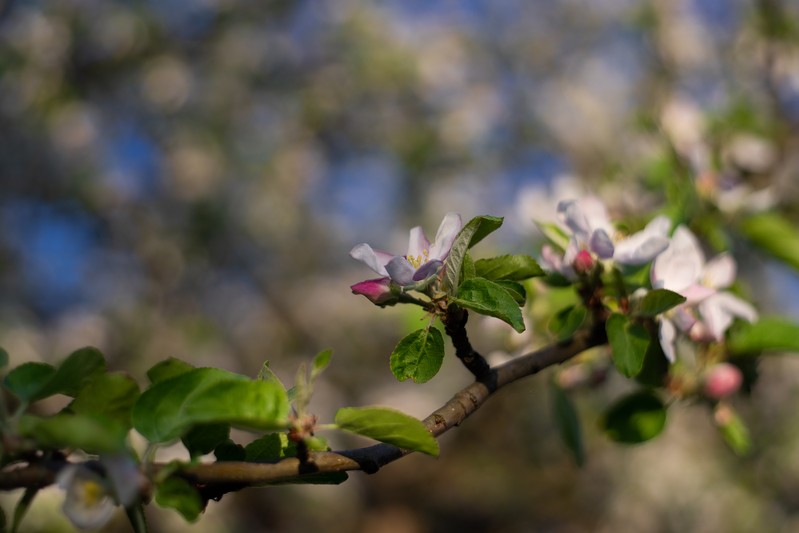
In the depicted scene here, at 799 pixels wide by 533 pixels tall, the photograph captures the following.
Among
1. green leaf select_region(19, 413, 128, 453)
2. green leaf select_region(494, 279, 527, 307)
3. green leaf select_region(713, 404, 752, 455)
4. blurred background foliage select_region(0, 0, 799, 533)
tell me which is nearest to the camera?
green leaf select_region(19, 413, 128, 453)

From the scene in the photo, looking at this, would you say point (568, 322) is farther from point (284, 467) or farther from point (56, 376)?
point (56, 376)

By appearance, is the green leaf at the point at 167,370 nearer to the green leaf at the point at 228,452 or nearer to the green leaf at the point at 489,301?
the green leaf at the point at 228,452

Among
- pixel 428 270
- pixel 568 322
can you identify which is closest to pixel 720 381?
pixel 568 322

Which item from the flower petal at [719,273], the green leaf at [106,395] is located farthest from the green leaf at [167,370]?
the flower petal at [719,273]

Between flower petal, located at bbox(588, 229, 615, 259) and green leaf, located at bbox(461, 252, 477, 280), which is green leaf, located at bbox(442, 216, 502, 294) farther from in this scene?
flower petal, located at bbox(588, 229, 615, 259)

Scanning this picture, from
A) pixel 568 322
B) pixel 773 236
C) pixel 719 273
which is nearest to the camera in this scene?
pixel 568 322

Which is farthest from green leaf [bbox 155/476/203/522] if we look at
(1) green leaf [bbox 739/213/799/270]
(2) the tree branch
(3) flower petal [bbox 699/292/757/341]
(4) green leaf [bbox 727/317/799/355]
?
(1) green leaf [bbox 739/213/799/270]

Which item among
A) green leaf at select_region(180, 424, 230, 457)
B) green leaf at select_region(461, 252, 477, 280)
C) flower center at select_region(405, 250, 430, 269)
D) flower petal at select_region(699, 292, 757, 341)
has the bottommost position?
flower petal at select_region(699, 292, 757, 341)
